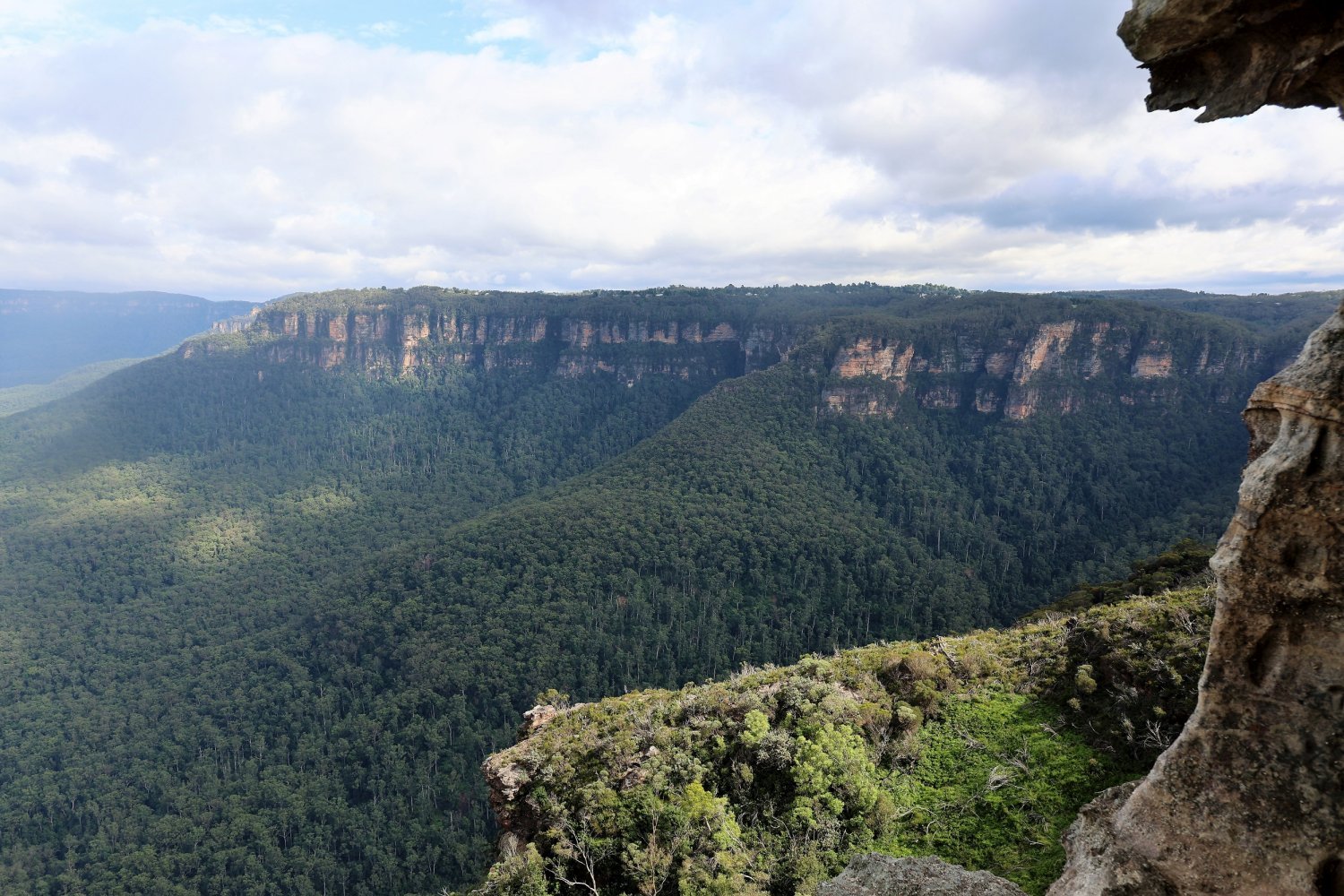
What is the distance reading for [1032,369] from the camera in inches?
3748

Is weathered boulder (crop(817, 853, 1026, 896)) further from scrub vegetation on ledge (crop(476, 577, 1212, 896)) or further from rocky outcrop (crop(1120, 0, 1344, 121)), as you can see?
rocky outcrop (crop(1120, 0, 1344, 121))

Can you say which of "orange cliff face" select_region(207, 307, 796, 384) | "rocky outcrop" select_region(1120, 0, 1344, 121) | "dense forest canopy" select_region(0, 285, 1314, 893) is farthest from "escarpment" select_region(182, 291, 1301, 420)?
"rocky outcrop" select_region(1120, 0, 1344, 121)

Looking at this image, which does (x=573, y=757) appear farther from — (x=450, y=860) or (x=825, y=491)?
(x=825, y=491)

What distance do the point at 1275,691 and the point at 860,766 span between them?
1107cm

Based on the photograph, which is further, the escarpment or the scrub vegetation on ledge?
the escarpment

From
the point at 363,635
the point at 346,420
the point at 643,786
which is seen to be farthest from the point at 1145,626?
the point at 346,420

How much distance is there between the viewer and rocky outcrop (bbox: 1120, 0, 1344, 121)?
659cm

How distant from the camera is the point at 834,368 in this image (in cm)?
9431

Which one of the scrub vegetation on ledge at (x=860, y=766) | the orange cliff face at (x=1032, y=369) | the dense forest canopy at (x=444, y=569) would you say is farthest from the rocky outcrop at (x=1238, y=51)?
the orange cliff face at (x=1032, y=369)

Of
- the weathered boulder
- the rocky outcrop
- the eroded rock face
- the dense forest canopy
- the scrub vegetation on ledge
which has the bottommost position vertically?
the dense forest canopy

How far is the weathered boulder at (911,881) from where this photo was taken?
10.1 metres

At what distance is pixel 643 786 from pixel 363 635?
49.7 metres

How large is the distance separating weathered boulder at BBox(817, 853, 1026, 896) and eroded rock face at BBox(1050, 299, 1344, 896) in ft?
9.10

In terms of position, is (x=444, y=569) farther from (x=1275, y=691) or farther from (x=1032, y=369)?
(x=1032, y=369)
